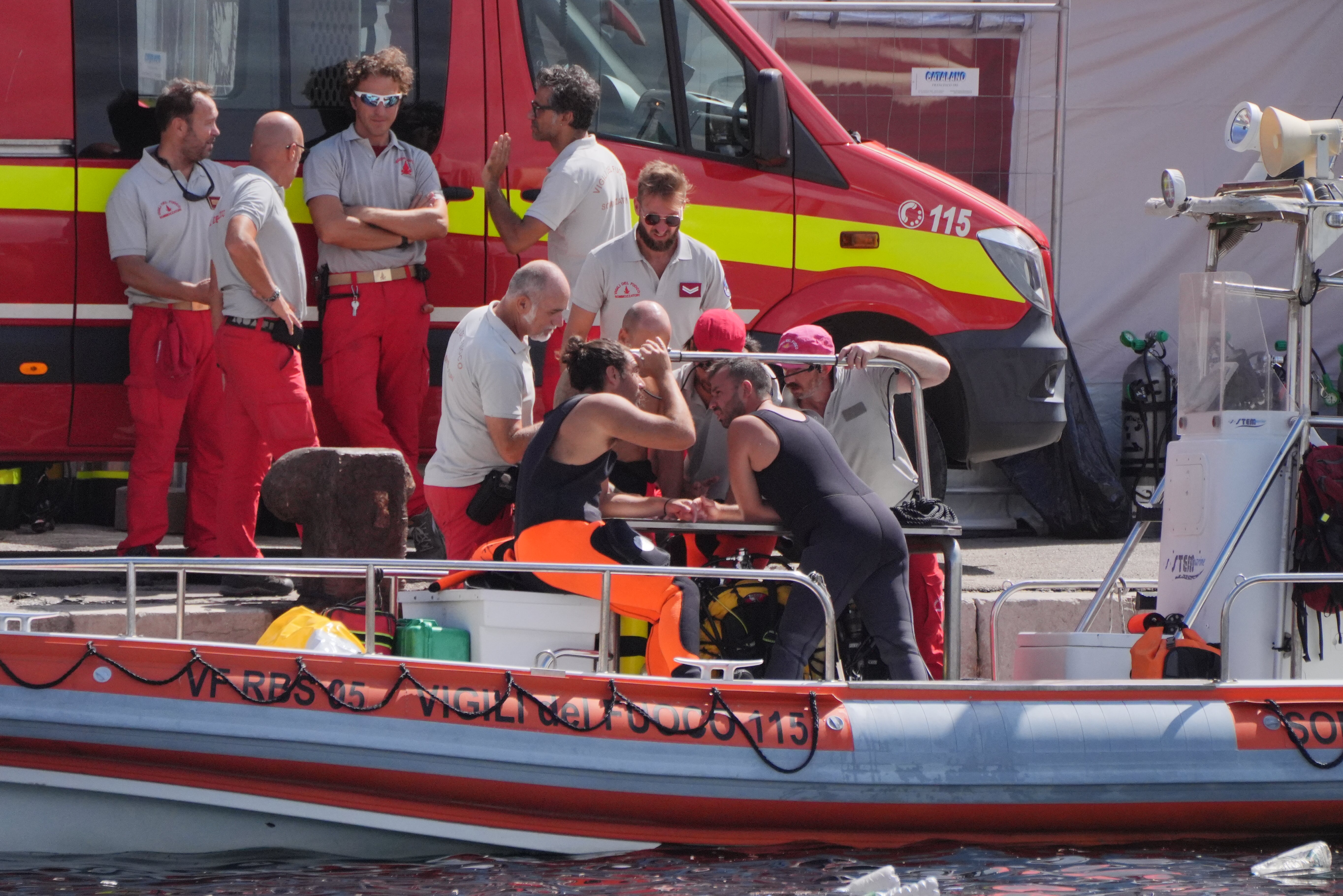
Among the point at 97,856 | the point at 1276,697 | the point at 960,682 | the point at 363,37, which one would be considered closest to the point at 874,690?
the point at 960,682

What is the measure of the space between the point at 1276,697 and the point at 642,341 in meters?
2.30

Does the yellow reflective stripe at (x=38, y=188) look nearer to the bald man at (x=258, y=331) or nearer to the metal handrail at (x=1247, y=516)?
the bald man at (x=258, y=331)

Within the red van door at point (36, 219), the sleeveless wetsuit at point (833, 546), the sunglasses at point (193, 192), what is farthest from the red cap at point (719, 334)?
the red van door at point (36, 219)

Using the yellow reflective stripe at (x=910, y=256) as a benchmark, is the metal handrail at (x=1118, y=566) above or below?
below

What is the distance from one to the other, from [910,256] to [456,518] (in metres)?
2.53

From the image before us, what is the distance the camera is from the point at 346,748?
4.43 metres

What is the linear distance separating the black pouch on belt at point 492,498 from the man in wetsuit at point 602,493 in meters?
0.43

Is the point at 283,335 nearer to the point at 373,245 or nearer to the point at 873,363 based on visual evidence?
the point at 373,245

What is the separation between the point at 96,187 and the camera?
648cm

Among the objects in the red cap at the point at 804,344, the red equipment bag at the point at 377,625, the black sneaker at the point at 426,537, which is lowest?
the red equipment bag at the point at 377,625

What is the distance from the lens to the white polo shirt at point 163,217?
6.36 m

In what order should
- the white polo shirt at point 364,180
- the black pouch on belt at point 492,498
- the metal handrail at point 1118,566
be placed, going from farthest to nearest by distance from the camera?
the white polo shirt at point 364,180 → the black pouch on belt at point 492,498 → the metal handrail at point 1118,566

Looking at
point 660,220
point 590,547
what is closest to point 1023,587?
point 590,547

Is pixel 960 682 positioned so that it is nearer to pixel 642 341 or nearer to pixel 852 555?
pixel 852 555
